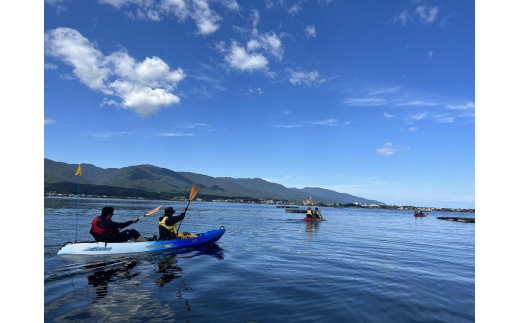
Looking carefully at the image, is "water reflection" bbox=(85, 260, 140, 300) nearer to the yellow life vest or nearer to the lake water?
the lake water

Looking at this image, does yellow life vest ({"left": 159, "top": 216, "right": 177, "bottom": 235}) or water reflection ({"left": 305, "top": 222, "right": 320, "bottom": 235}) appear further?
water reflection ({"left": 305, "top": 222, "right": 320, "bottom": 235})

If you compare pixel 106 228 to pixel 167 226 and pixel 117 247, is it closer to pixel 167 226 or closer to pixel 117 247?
pixel 117 247

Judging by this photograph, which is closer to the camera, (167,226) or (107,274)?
(107,274)

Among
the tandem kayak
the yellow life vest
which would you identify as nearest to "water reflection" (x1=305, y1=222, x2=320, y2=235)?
the yellow life vest

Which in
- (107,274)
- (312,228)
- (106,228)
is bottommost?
(312,228)

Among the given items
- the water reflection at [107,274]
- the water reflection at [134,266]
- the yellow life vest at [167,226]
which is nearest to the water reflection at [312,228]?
the water reflection at [134,266]

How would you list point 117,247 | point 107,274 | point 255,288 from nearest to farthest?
point 255,288 < point 107,274 < point 117,247

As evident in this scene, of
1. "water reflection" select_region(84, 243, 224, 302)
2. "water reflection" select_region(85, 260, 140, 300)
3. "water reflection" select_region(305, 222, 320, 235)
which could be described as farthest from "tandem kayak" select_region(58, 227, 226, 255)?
"water reflection" select_region(305, 222, 320, 235)

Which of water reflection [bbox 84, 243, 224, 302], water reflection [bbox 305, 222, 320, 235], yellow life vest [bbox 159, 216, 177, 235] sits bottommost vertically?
water reflection [bbox 305, 222, 320, 235]

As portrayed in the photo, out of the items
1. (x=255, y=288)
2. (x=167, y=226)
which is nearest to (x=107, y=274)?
(x=167, y=226)

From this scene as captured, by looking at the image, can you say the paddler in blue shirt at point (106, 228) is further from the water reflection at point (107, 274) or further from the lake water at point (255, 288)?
the water reflection at point (107, 274)

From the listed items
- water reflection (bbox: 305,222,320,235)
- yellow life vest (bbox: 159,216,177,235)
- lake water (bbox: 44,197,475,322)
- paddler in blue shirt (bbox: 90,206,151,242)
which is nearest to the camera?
lake water (bbox: 44,197,475,322)

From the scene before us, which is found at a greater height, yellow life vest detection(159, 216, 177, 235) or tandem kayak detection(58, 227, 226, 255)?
yellow life vest detection(159, 216, 177, 235)

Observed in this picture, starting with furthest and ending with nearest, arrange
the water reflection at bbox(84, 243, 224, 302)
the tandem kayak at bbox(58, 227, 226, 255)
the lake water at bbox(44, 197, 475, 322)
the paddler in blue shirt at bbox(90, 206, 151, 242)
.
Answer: the paddler in blue shirt at bbox(90, 206, 151, 242)
the tandem kayak at bbox(58, 227, 226, 255)
the water reflection at bbox(84, 243, 224, 302)
the lake water at bbox(44, 197, 475, 322)
